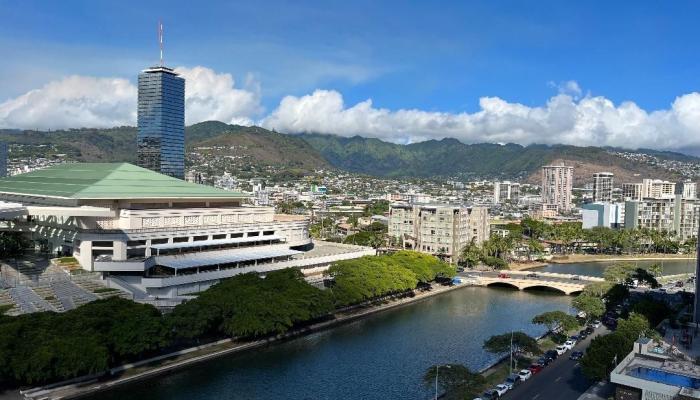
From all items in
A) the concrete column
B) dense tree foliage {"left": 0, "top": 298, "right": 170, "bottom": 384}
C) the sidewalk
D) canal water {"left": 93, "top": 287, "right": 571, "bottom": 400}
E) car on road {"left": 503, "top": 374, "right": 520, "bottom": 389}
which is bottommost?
canal water {"left": 93, "top": 287, "right": 571, "bottom": 400}

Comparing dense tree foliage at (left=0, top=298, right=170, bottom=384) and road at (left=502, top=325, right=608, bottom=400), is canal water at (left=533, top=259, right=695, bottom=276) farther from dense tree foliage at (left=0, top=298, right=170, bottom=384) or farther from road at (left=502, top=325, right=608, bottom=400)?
dense tree foliage at (left=0, top=298, right=170, bottom=384)

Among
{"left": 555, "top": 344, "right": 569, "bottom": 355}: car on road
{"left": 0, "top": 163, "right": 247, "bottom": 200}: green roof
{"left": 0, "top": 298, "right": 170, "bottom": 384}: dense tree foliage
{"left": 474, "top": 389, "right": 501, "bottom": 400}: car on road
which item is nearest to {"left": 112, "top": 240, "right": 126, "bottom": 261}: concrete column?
{"left": 0, "top": 163, "right": 247, "bottom": 200}: green roof

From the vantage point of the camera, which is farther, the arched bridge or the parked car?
the arched bridge

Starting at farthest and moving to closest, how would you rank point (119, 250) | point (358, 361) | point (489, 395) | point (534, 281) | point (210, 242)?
1. point (534, 281)
2. point (210, 242)
3. point (119, 250)
4. point (358, 361)
5. point (489, 395)

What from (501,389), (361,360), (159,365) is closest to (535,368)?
(501,389)

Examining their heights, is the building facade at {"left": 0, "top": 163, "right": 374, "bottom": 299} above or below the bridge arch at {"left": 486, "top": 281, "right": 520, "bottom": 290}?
above

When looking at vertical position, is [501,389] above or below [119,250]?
below

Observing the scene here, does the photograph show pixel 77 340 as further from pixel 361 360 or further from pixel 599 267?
pixel 599 267

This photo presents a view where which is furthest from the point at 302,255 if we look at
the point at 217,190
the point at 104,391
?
the point at 104,391

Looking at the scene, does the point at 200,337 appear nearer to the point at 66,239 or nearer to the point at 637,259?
the point at 66,239
